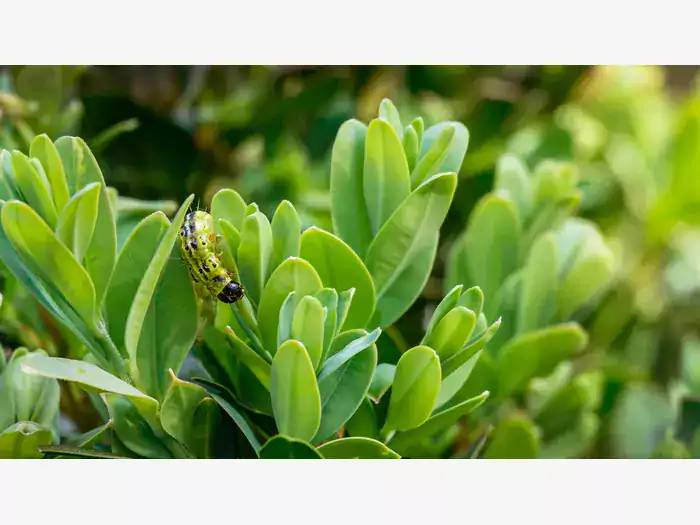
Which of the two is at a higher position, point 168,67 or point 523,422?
point 168,67

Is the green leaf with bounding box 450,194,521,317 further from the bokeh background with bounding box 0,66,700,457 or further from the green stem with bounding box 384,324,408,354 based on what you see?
the bokeh background with bounding box 0,66,700,457

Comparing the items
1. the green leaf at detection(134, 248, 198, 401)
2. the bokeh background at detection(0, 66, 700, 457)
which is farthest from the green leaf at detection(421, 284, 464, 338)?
→ the bokeh background at detection(0, 66, 700, 457)

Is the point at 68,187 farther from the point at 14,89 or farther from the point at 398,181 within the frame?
the point at 14,89

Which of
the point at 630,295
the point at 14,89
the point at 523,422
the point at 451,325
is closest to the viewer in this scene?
the point at 451,325

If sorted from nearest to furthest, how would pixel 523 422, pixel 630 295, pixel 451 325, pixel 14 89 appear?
pixel 451 325 → pixel 523 422 → pixel 14 89 → pixel 630 295

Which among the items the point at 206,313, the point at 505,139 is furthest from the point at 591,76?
the point at 206,313

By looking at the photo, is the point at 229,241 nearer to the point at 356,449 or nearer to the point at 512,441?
the point at 356,449

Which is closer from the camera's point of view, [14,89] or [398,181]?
[398,181]
